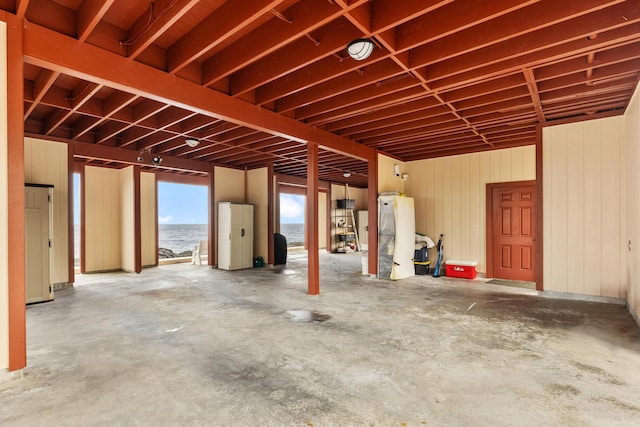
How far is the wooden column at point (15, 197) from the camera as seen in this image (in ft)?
8.59

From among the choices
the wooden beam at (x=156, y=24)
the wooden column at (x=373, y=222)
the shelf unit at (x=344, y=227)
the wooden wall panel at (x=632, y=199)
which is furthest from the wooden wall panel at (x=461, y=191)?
the wooden beam at (x=156, y=24)

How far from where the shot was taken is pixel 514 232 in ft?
23.4

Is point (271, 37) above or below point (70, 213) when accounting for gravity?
above

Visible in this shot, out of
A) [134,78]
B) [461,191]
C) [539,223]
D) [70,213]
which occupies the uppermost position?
[134,78]

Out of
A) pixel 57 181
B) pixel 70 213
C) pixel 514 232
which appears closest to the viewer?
pixel 57 181

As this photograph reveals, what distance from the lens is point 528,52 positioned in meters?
3.24

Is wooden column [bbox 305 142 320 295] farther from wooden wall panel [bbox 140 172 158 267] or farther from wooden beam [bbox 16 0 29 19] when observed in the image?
wooden wall panel [bbox 140 172 158 267]

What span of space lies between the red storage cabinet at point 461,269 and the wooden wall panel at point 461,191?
349 mm

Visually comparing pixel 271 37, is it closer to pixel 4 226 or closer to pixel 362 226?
pixel 4 226

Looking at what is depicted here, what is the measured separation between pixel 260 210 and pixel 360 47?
707cm

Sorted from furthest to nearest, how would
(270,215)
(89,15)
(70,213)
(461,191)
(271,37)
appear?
1. (270,215)
2. (461,191)
3. (70,213)
4. (271,37)
5. (89,15)

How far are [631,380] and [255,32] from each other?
4609 mm

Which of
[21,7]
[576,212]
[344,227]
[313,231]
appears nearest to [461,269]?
[576,212]

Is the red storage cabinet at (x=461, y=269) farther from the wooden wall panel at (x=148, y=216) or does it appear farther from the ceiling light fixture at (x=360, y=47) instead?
the wooden wall panel at (x=148, y=216)
